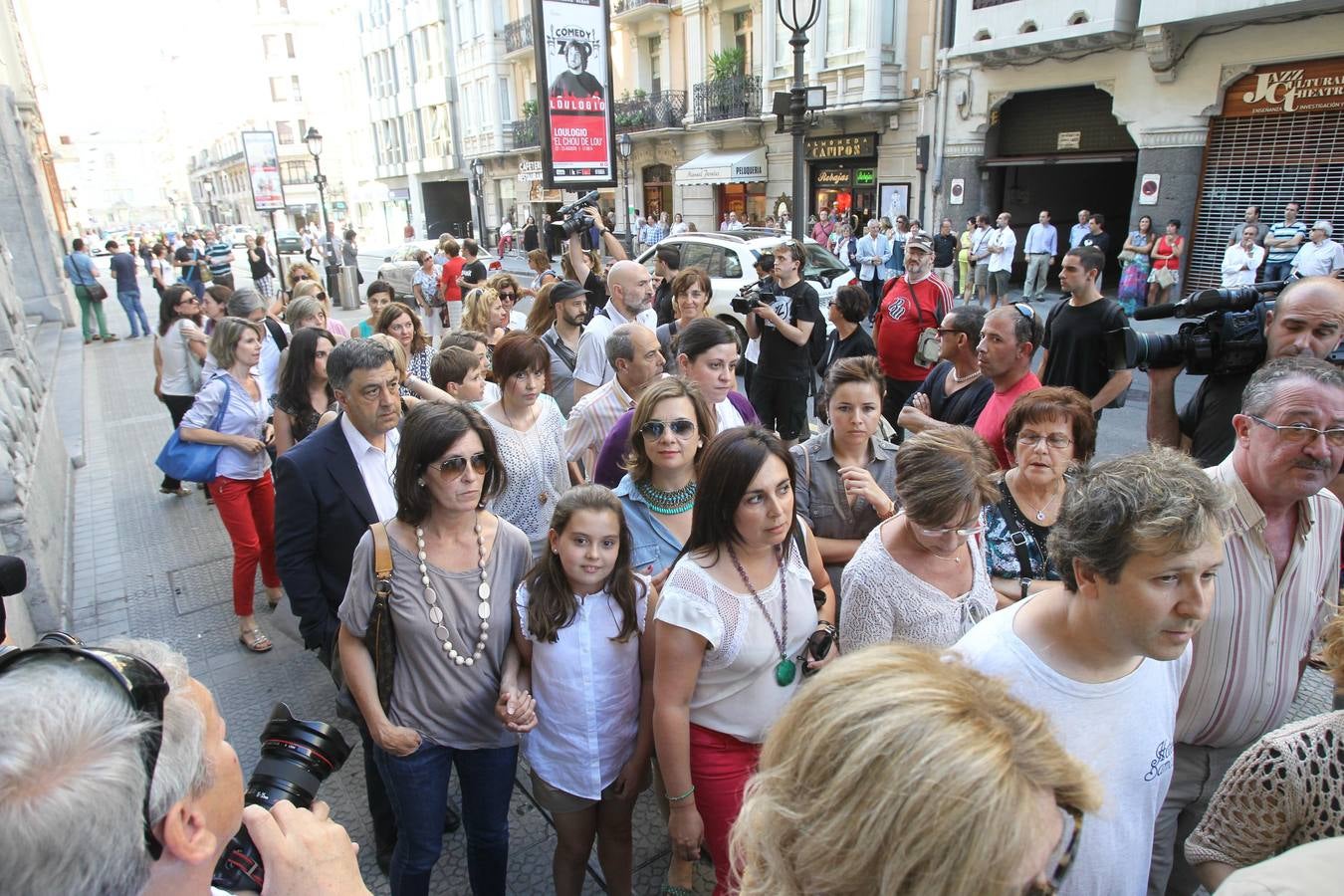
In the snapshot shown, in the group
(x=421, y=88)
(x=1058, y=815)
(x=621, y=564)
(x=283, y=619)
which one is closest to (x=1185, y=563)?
(x=1058, y=815)

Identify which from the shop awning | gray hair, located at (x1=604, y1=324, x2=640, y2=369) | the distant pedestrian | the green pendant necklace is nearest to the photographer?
gray hair, located at (x1=604, y1=324, x2=640, y2=369)

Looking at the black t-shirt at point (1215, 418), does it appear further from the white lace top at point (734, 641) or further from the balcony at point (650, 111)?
the balcony at point (650, 111)

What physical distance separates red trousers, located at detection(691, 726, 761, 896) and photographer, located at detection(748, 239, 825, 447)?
3.82 meters

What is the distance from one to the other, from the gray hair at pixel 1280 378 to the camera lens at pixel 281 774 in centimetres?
248

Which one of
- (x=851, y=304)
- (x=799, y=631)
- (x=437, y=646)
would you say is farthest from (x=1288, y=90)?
(x=437, y=646)

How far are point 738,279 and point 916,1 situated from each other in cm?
1301

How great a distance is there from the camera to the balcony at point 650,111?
1046 inches

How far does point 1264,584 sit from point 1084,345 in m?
2.80

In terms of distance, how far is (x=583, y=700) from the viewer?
2.26 metres

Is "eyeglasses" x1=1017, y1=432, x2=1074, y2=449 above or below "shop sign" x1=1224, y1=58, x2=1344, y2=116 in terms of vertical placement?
below

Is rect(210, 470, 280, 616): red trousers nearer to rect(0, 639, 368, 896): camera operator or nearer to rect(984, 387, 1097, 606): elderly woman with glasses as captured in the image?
rect(0, 639, 368, 896): camera operator

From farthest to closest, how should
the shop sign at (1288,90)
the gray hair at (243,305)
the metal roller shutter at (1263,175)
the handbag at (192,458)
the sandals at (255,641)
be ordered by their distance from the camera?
the metal roller shutter at (1263,175) < the shop sign at (1288,90) < the gray hair at (243,305) < the sandals at (255,641) < the handbag at (192,458)

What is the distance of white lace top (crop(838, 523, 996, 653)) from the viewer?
7.07ft

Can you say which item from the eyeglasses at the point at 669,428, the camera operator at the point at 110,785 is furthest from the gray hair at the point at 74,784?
the eyeglasses at the point at 669,428
